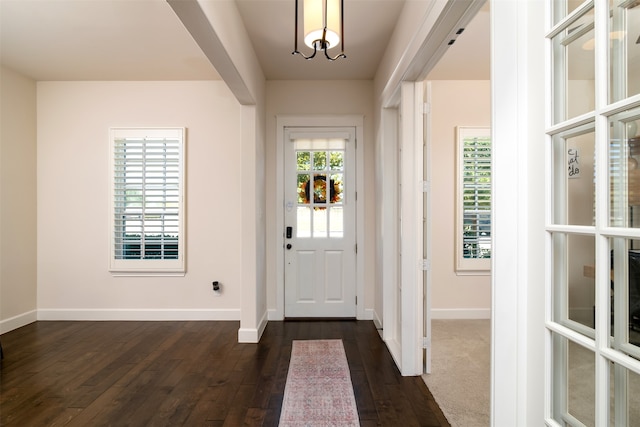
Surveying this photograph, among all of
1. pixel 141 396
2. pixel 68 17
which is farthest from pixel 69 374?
pixel 68 17

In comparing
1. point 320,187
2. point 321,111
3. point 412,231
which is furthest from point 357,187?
point 412,231

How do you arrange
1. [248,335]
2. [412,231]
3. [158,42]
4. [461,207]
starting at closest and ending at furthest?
[412,231] → [158,42] → [248,335] → [461,207]

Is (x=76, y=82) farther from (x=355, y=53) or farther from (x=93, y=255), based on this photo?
(x=355, y=53)

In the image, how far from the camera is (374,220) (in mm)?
3934

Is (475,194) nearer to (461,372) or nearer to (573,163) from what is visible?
(461,372)

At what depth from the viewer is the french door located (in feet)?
2.58

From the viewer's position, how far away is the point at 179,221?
12.8 feet

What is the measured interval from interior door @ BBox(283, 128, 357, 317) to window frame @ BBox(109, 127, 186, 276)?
1260mm

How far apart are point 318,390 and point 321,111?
3.05 metres

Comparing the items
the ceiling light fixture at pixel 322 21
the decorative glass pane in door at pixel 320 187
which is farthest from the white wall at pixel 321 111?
the ceiling light fixture at pixel 322 21

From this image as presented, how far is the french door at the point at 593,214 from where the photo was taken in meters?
0.79

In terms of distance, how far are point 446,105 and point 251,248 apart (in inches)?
114

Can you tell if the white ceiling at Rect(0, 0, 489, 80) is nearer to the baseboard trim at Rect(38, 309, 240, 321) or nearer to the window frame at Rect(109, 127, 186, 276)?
the window frame at Rect(109, 127, 186, 276)

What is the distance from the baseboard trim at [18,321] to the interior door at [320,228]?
3.06 meters
